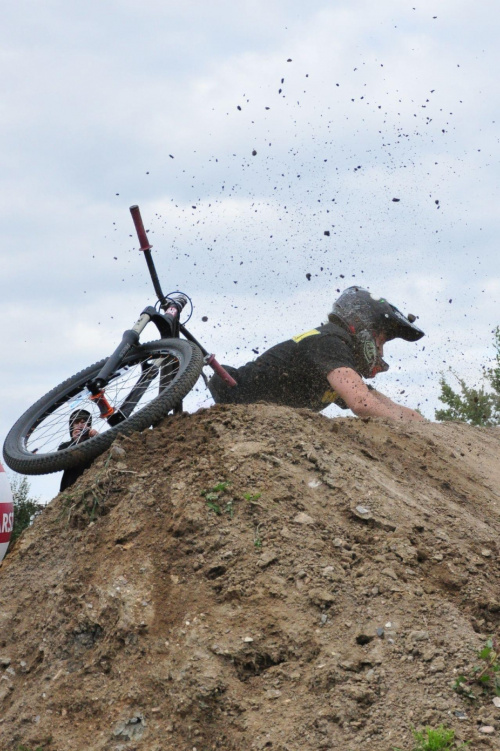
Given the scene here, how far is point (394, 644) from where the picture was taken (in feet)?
12.8

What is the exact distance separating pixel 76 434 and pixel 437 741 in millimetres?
3824

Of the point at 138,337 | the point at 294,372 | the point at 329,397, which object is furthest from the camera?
the point at 329,397

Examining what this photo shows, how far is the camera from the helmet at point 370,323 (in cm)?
859

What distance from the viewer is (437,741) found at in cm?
330

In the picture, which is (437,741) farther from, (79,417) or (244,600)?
(79,417)

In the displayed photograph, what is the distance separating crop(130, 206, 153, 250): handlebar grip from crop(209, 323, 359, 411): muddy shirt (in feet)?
5.71

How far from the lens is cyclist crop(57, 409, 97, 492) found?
6.18 metres

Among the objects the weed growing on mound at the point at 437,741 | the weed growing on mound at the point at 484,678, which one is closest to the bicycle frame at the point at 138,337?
the weed growing on mound at the point at 484,678

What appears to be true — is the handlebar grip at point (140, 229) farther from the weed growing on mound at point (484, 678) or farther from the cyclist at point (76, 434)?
the weed growing on mound at point (484, 678)

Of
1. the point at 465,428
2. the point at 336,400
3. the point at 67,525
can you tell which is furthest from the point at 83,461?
the point at 465,428

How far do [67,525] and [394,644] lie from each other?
2497 mm

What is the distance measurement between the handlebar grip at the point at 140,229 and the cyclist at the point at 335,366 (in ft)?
5.75

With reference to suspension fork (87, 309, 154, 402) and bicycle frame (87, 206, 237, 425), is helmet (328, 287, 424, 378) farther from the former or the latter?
suspension fork (87, 309, 154, 402)

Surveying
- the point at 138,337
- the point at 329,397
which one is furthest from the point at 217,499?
the point at 329,397
